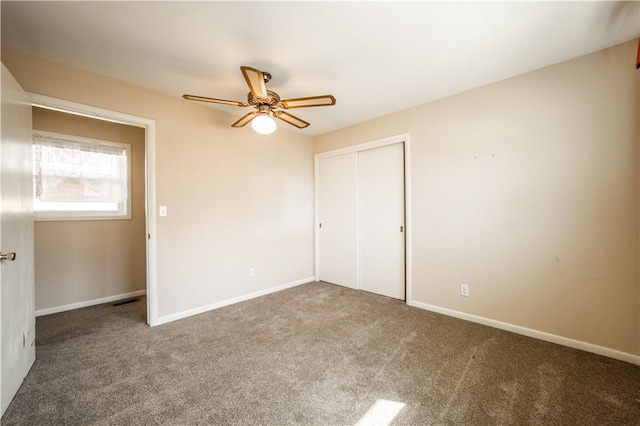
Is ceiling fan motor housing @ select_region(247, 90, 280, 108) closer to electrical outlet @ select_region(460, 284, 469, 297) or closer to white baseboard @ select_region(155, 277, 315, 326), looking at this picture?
white baseboard @ select_region(155, 277, 315, 326)

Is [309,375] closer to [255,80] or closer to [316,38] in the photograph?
[255,80]

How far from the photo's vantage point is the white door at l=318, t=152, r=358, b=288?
3.85 meters

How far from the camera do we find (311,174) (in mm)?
4332

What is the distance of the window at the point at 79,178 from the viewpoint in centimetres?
299

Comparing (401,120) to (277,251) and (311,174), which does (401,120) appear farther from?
(277,251)

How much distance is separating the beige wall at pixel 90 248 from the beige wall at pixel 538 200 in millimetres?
3864

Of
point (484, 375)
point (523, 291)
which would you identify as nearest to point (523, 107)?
point (523, 291)

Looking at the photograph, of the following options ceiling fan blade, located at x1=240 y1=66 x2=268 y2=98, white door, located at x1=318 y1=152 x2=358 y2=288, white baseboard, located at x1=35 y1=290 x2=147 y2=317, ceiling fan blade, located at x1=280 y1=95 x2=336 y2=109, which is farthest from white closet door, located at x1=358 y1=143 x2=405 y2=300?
white baseboard, located at x1=35 y1=290 x2=147 y2=317

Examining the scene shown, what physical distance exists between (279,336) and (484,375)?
5.44ft

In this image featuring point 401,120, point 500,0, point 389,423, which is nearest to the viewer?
point 389,423

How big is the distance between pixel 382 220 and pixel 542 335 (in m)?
1.96

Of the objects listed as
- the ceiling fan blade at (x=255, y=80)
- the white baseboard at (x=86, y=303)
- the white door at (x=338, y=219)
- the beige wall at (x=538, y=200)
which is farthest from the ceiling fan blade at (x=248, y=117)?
the white baseboard at (x=86, y=303)

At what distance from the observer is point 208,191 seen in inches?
120

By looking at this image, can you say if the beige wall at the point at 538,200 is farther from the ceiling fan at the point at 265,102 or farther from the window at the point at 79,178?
the window at the point at 79,178
